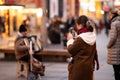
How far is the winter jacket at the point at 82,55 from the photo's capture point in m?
8.16

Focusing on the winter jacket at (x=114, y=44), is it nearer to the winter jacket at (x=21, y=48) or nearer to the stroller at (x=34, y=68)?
the stroller at (x=34, y=68)

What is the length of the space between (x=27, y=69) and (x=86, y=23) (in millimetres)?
5542

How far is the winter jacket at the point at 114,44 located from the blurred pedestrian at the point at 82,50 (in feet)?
9.28

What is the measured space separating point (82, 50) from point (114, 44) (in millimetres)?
3135

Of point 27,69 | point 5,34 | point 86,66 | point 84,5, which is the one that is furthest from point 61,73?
point 84,5

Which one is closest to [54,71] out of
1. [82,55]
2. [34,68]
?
[34,68]

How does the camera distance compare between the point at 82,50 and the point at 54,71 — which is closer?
the point at 82,50

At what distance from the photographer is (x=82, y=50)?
8.18 metres

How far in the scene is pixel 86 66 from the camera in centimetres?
822

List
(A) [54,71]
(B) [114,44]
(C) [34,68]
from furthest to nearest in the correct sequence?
(A) [54,71]
(C) [34,68]
(B) [114,44]

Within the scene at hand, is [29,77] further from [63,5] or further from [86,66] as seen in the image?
[63,5]

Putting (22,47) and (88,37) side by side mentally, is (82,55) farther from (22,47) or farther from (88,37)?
(22,47)

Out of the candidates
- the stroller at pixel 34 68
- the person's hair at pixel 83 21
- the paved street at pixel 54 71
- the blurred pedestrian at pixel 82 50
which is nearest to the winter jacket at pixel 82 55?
the blurred pedestrian at pixel 82 50

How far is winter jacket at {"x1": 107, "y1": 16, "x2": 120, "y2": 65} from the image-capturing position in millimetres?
11047
